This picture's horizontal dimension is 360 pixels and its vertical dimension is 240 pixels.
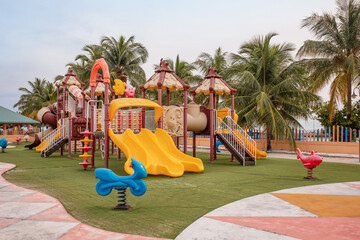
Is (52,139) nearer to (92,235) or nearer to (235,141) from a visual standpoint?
(235,141)

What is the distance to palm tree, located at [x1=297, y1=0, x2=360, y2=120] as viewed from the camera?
20672 millimetres

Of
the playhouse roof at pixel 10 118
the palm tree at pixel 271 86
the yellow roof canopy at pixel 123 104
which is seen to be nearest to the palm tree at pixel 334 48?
the palm tree at pixel 271 86

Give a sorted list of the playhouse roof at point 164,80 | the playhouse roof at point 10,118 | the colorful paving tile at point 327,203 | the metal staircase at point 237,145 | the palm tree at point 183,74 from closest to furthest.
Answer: the colorful paving tile at point 327,203
the playhouse roof at point 164,80
the metal staircase at point 237,145
the palm tree at point 183,74
the playhouse roof at point 10,118

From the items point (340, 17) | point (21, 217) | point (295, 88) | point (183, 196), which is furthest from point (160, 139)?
point (340, 17)

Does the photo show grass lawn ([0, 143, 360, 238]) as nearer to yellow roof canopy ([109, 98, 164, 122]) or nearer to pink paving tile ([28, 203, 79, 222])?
pink paving tile ([28, 203, 79, 222])

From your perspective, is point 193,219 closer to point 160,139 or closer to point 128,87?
point 160,139

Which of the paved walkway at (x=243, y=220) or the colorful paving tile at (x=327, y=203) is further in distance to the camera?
the colorful paving tile at (x=327, y=203)

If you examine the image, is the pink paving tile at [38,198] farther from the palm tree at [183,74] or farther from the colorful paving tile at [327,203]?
the palm tree at [183,74]

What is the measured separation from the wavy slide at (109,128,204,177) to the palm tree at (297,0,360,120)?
14.1 m

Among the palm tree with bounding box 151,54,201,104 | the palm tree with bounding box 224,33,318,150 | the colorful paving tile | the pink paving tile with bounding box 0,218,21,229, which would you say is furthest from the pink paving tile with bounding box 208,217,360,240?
the palm tree with bounding box 151,54,201,104

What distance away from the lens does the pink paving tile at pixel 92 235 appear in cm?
393

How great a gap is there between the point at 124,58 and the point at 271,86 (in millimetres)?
17200

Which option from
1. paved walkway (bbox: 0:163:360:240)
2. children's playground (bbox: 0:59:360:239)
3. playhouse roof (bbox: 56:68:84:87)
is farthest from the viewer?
playhouse roof (bbox: 56:68:84:87)

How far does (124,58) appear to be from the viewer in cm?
3359
